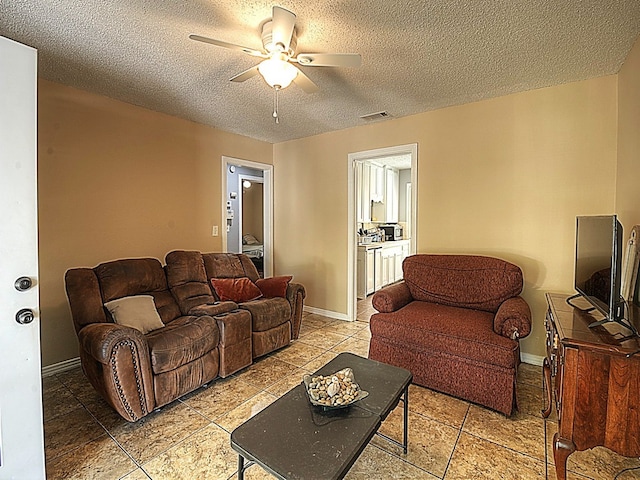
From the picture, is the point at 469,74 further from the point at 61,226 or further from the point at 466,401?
the point at 61,226

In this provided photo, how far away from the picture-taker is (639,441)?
1346 millimetres

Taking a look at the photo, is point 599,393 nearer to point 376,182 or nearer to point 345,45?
point 345,45

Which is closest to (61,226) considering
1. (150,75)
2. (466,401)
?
(150,75)

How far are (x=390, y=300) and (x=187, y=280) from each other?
1921 mm

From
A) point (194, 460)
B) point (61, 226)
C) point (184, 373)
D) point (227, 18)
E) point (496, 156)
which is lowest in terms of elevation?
point (194, 460)

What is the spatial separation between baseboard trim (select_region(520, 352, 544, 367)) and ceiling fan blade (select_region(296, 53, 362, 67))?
9.66ft

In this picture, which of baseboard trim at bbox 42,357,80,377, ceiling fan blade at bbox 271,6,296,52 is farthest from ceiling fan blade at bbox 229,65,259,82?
baseboard trim at bbox 42,357,80,377

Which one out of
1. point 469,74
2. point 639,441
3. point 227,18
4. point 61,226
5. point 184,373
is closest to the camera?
point 639,441

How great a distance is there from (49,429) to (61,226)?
162 centimetres

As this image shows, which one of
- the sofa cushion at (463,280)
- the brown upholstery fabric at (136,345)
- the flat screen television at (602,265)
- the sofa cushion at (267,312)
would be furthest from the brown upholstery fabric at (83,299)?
the flat screen television at (602,265)

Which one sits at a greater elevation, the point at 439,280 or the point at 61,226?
the point at 61,226

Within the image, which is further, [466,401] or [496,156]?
[496,156]

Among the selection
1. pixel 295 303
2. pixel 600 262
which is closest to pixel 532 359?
pixel 600 262

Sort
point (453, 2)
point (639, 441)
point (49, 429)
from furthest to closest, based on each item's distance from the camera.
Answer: point (49, 429), point (453, 2), point (639, 441)
